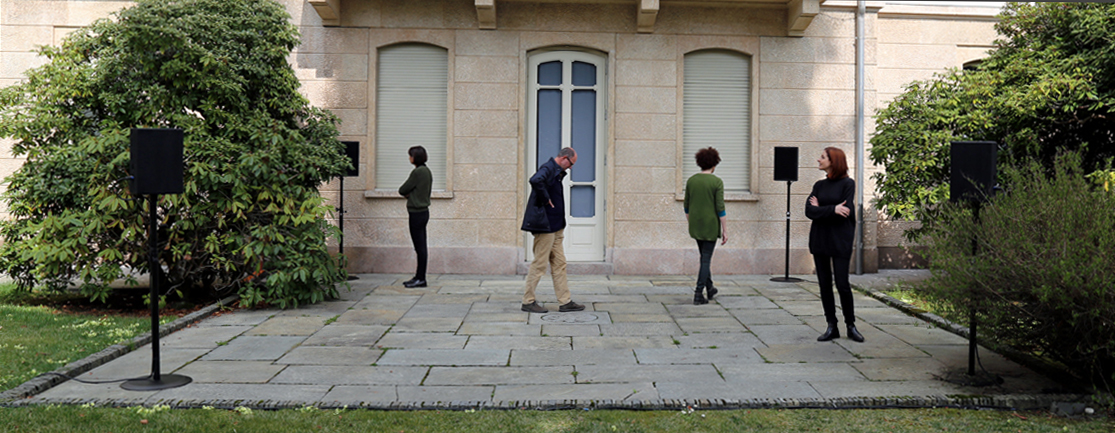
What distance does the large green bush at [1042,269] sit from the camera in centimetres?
457

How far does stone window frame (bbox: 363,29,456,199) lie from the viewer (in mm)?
11883

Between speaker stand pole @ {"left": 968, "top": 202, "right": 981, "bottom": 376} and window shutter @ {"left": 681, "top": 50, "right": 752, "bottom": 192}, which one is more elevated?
window shutter @ {"left": 681, "top": 50, "right": 752, "bottom": 192}

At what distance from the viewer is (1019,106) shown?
30.0ft

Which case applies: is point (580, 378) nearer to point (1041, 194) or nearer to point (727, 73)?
point (1041, 194)

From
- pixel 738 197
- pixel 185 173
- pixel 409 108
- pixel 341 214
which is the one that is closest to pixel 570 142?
pixel 409 108

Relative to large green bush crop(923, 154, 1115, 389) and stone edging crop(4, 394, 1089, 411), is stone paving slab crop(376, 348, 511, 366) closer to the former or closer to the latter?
stone edging crop(4, 394, 1089, 411)

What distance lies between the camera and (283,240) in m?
8.41

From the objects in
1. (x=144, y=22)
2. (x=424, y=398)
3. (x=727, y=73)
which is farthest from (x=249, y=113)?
(x=727, y=73)

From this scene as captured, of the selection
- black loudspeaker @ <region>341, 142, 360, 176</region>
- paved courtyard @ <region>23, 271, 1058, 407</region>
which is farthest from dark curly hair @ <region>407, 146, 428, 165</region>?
paved courtyard @ <region>23, 271, 1058, 407</region>

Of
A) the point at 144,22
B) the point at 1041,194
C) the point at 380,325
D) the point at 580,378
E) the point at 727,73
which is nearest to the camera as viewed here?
the point at 1041,194

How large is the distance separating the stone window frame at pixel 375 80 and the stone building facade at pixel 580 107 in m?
0.03

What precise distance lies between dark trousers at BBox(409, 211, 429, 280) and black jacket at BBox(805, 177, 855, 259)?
5.35 meters

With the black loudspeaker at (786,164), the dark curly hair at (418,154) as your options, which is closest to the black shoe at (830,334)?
the black loudspeaker at (786,164)

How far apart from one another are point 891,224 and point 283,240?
30.8ft
